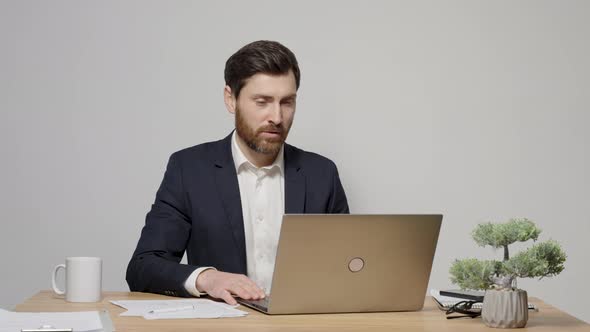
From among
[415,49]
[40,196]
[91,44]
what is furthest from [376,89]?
[40,196]

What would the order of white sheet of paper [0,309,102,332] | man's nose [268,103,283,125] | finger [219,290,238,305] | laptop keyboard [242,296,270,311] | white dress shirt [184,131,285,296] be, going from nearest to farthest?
A: 1. white sheet of paper [0,309,102,332]
2. laptop keyboard [242,296,270,311]
3. finger [219,290,238,305]
4. man's nose [268,103,283,125]
5. white dress shirt [184,131,285,296]

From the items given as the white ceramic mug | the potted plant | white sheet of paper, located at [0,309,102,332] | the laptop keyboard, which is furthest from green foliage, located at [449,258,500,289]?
the white ceramic mug

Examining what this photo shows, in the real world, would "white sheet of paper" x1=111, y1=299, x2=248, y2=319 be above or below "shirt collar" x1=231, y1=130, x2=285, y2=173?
below

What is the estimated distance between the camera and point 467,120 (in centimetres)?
350

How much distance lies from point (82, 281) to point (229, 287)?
15.3 inches

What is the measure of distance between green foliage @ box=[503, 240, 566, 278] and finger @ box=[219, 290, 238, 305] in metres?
0.69

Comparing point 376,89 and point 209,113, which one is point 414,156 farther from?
point 209,113

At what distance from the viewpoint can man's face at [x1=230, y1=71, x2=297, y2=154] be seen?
283 centimetres

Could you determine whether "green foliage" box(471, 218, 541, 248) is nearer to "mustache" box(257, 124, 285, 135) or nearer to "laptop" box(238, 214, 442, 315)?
"laptop" box(238, 214, 442, 315)

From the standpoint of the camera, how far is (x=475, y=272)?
187cm

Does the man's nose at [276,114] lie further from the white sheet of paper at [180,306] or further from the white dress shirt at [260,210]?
the white sheet of paper at [180,306]

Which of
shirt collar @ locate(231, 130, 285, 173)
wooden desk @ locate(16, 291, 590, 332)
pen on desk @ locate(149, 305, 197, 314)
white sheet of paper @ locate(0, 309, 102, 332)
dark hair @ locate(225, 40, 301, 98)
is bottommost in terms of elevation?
wooden desk @ locate(16, 291, 590, 332)

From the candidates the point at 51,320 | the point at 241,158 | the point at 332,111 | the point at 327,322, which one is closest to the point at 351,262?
the point at 327,322

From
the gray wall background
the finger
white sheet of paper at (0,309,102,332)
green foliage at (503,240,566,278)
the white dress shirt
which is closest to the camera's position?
white sheet of paper at (0,309,102,332)
